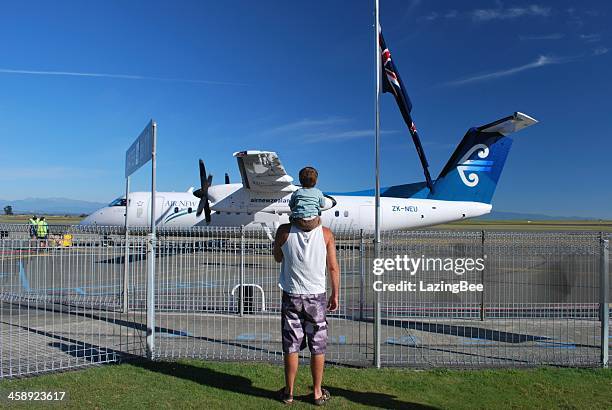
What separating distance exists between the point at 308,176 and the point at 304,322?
1.49 m

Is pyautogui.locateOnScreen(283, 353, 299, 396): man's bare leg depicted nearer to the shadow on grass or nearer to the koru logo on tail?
the shadow on grass

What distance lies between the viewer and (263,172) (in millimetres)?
21672

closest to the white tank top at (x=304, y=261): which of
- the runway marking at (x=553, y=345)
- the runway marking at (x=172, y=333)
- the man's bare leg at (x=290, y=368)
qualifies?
the man's bare leg at (x=290, y=368)

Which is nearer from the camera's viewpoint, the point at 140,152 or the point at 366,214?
the point at 140,152

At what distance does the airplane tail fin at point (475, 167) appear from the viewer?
864 inches

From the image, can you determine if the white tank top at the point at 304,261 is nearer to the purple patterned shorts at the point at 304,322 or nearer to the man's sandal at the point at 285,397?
the purple patterned shorts at the point at 304,322

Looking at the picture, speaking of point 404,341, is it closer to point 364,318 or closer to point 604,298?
point 364,318

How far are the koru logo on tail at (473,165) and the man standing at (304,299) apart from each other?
19980 millimetres

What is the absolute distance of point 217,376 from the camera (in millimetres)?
5188

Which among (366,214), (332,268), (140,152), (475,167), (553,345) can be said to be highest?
(475,167)

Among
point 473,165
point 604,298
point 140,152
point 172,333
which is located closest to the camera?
point 604,298

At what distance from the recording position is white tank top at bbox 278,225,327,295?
4.42 meters

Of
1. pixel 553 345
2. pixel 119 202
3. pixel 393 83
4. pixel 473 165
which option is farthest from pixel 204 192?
pixel 553 345

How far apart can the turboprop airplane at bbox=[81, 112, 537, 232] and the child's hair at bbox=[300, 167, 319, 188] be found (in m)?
16.7
